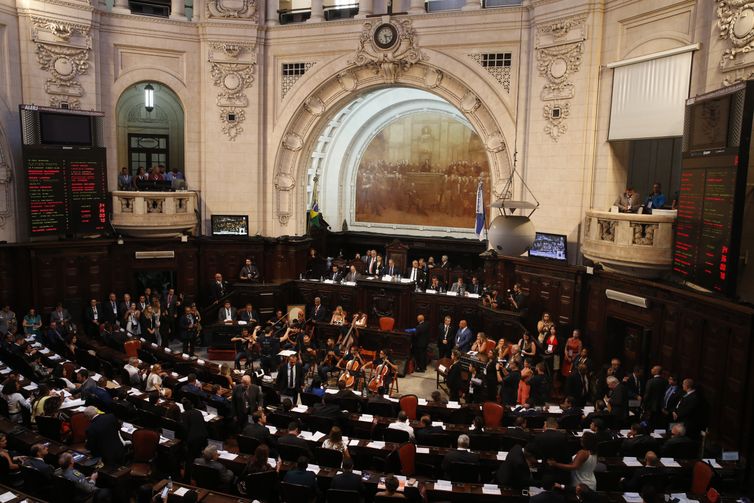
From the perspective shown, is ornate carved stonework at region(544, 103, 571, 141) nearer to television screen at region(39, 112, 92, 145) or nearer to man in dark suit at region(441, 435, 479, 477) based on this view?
man in dark suit at region(441, 435, 479, 477)

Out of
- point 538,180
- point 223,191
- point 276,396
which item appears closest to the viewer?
point 276,396

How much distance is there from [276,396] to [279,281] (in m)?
9.24

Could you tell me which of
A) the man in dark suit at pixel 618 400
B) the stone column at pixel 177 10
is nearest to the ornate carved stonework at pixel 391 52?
the stone column at pixel 177 10

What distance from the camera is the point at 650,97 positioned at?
14891mm

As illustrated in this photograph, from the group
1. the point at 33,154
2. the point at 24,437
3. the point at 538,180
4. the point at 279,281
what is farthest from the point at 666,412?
the point at 33,154

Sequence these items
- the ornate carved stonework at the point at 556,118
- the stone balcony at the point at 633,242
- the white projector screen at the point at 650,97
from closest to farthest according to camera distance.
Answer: the stone balcony at the point at 633,242 < the white projector screen at the point at 650,97 < the ornate carved stonework at the point at 556,118

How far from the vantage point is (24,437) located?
1052cm

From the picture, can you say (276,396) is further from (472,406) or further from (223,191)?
(223,191)

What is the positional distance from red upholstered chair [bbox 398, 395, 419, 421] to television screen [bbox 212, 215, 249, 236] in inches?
448

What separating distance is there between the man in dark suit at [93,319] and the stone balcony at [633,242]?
14036 mm

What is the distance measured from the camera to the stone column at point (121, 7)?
2045 cm

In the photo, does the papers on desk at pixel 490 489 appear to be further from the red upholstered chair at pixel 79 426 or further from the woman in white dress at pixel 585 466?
the red upholstered chair at pixel 79 426

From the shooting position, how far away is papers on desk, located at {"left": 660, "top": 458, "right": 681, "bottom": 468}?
33.0ft

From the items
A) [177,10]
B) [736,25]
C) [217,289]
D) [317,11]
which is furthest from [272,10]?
[736,25]
